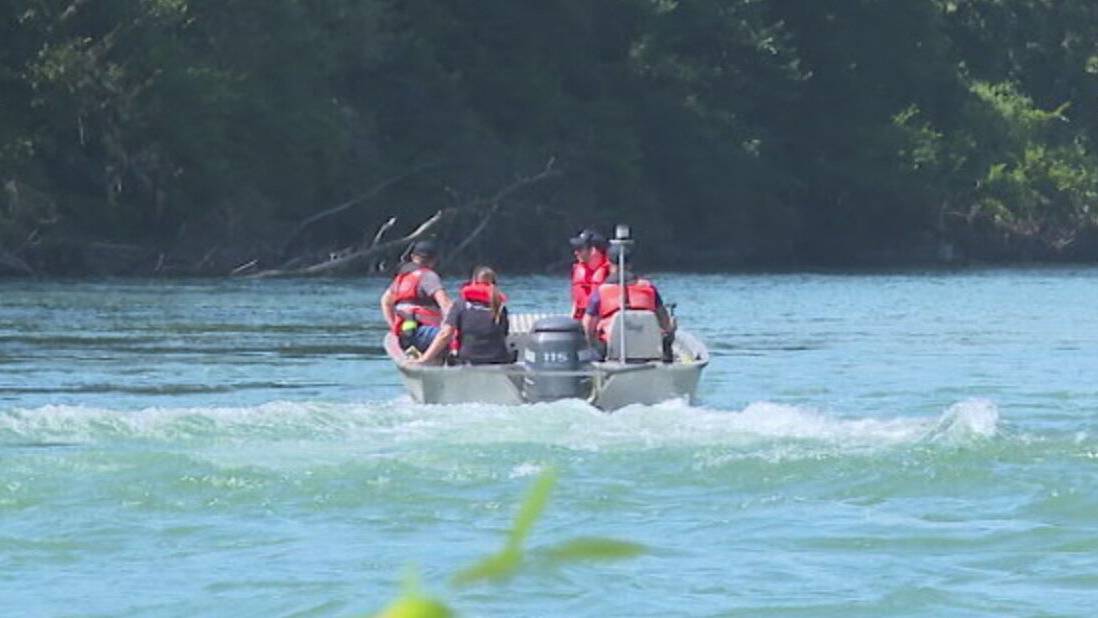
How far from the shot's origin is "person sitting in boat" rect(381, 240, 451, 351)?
18609mm

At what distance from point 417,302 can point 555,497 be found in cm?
600

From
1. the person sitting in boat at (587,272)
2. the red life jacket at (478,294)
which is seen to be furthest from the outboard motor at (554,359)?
the person sitting in boat at (587,272)

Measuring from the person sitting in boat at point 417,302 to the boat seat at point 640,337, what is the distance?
4.61ft

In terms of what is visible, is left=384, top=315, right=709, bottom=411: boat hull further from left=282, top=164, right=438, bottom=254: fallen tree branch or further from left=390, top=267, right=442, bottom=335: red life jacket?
left=282, top=164, right=438, bottom=254: fallen tree branch

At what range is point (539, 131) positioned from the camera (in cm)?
5756

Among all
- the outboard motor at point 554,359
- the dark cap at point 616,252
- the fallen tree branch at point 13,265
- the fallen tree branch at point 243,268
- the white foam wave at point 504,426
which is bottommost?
the fallen tree branch at point 243,268

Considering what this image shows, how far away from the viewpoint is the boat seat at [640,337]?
17891 millimetres

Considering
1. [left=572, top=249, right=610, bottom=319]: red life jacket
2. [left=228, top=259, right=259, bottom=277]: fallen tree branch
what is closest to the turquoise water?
[left=572, top=249, right=610, bottom=319]: red life jacket

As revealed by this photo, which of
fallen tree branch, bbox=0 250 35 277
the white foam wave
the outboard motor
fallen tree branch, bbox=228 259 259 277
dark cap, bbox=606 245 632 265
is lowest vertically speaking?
fallen tree branch, bbox=228 259 259 277

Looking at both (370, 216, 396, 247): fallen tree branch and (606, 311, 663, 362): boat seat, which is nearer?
(606, 311, 663, 362): boat seat

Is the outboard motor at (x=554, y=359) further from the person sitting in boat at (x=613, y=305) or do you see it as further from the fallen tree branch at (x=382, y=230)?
the fallen tree branch at (x=382, y=230)

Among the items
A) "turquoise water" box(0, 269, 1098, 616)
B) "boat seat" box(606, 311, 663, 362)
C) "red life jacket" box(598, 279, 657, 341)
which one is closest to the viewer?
"turquoise water" box(0, 269, 1098, 616)

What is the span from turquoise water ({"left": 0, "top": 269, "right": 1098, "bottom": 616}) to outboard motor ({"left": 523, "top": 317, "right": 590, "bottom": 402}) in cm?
51

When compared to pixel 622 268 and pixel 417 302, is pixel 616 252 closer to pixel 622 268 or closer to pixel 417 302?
pixel 622 268
